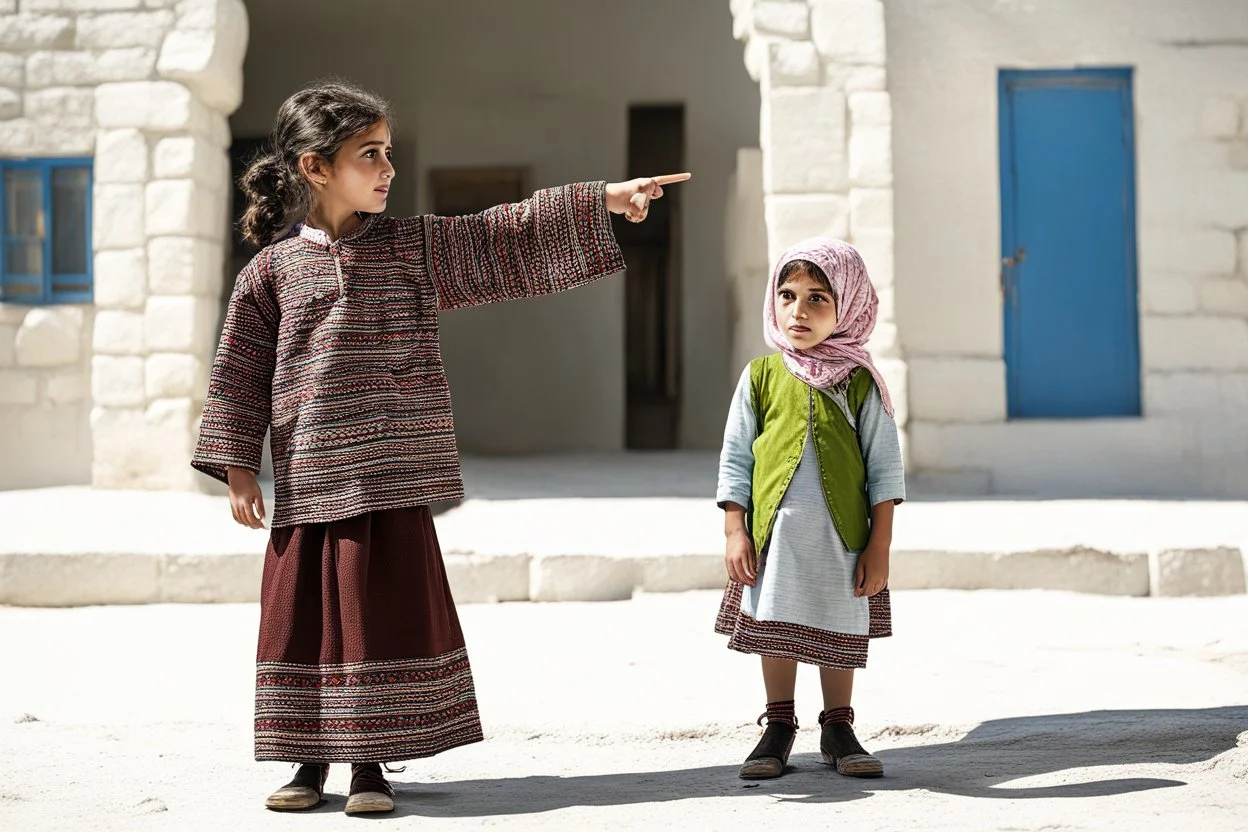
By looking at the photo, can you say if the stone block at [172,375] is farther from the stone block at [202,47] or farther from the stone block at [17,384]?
the stone block at [202,47]

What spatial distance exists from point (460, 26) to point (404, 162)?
3.87 ft

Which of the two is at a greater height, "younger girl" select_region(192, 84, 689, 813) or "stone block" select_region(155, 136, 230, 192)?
"stone block" select_region(155, 136, 230, 192)

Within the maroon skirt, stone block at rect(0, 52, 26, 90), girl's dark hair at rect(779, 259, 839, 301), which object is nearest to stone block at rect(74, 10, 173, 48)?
stone block at rect(0, 52, 26, 90)

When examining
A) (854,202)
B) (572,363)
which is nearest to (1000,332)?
(854,202)

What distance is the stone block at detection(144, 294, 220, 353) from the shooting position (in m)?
6.39

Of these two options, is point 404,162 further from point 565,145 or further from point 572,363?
point 572,363

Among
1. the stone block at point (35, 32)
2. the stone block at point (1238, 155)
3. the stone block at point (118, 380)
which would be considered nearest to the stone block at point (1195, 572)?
the stone block at point (1238, 155)

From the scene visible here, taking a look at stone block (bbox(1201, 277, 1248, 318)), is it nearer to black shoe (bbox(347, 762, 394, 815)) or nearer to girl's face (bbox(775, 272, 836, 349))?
girl's face (bbox(775, 272, 836, 349))

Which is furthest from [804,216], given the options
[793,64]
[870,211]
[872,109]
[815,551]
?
[815,551]

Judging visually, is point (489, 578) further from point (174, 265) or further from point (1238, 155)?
point (1238, 155)

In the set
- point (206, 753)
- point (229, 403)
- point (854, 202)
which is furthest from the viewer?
point (854, 202)

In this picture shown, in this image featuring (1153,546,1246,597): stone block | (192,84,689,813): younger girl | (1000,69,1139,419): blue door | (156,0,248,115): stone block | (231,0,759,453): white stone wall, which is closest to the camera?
(192,84,689,813): younger girl

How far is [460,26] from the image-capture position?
393 inches

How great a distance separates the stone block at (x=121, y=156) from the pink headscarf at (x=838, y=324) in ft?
14.9
